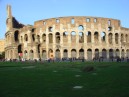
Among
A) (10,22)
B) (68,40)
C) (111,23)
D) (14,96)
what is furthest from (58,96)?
(10,22)

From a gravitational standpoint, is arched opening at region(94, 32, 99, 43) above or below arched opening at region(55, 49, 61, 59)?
above

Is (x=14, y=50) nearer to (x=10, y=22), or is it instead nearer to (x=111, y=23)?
(x=10, y=22)

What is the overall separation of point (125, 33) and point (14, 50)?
28.4 meters

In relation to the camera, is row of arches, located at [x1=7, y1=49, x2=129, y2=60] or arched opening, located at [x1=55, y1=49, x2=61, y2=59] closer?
row of arches, located at [x1=7, y1=49, x2=129, y2=60]

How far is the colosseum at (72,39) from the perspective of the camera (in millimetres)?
58250

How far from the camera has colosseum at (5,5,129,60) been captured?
58250mm

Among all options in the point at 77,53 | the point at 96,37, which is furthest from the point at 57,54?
the point at 96,37

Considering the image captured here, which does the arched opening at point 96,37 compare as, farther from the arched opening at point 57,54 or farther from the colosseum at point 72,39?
the arched opening at point 57,54

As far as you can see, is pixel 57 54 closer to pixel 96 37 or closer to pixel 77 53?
pixel 77 53

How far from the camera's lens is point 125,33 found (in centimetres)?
6319

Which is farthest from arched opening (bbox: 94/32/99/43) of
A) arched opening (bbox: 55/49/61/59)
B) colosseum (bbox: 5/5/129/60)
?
arched opening (bbox: 55/49/61/59)

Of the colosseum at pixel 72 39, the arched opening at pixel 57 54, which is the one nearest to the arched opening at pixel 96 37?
the colosseum at pixel 72 39

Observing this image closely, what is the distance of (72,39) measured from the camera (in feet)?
194

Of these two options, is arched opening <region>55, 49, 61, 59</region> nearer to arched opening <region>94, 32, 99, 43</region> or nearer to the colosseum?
the colosseum
